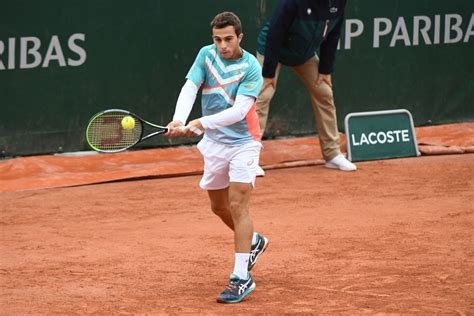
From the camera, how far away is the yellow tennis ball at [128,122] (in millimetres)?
6848

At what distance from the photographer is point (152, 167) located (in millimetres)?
10719

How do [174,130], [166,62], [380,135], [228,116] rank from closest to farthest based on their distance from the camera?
[174,130] → [228,116] → [166,62] → [380,135]

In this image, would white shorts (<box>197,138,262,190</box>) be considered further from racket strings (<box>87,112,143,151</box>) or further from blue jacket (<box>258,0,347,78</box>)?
blue jacket (<box>258,0,347,78</box>)

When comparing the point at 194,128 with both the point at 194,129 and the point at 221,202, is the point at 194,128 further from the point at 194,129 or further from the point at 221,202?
the point at 221,202

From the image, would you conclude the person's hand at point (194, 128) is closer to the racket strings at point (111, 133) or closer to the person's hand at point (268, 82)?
the racket strings at point (111, 133)

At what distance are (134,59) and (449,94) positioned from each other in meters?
3.70

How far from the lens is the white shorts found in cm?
693

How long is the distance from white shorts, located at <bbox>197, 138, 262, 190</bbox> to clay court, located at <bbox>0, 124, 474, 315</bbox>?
0.66m

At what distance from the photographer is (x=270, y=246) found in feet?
27.1

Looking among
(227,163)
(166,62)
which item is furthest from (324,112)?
(227,163)

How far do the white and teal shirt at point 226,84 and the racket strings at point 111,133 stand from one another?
1.46ft

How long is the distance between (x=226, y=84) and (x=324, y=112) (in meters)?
3.90

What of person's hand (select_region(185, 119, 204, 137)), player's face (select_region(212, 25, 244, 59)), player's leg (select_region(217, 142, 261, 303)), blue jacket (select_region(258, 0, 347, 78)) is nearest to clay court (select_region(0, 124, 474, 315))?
player's leg (select_region(217, 142, 261, 303))

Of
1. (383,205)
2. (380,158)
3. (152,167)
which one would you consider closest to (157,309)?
(383,205)
